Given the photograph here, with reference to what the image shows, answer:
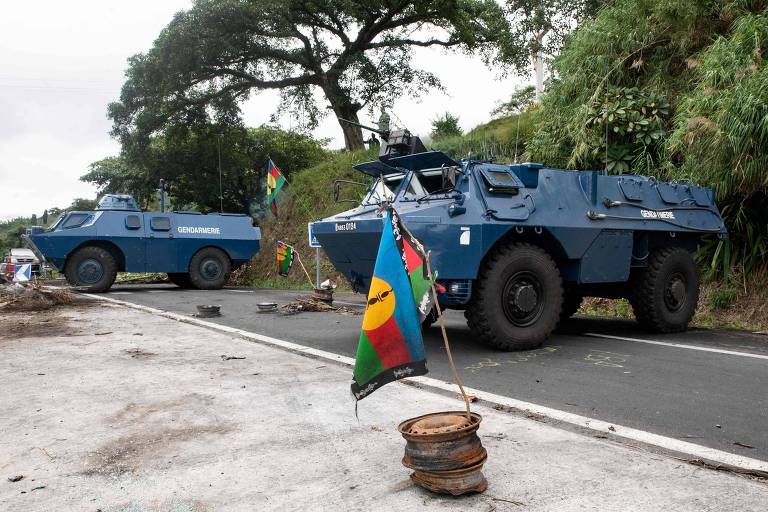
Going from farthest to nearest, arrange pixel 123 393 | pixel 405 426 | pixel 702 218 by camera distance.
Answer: pixel 702 218 < pixel 123 393 < pixel 405 426

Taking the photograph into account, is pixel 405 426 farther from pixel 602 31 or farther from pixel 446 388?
pixel 602 31

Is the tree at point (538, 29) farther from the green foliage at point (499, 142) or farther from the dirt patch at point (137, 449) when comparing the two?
the dirt patch at point (137, 449)

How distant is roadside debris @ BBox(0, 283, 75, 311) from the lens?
1039cm

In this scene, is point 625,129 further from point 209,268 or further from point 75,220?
point 75,220

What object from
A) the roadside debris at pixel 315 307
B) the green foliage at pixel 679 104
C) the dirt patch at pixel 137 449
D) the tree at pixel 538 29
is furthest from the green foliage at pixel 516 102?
the dirt patch at pixel 137 449

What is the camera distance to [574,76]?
1216 cm

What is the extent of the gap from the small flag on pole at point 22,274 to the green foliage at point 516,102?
13.4m

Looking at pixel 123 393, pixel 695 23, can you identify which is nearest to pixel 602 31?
pixel 695 23

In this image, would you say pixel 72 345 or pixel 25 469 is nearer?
pixel 25 469

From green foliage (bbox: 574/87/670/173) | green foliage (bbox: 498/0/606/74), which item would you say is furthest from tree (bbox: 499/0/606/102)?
green foliage (bbox: 574/87/670/173)

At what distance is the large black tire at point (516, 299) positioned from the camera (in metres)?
5.87

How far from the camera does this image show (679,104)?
33.4ft

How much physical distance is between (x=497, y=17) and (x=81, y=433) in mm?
19141

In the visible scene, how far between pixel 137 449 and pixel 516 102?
1868 centimetres
